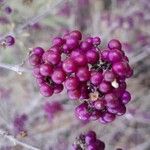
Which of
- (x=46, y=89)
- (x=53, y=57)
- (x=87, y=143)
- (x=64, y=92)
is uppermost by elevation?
(x=53, y=57)

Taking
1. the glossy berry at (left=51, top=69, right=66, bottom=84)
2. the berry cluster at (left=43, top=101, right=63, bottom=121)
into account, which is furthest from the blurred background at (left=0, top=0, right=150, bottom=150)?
the glossy berry at (left=51, top=69, right=66, bottom=84)

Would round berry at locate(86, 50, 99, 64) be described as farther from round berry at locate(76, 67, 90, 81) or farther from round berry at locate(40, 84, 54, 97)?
round berry at locate(40, 84, 54, 97)

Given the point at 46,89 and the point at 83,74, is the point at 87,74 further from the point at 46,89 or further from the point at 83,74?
the point at 46,89

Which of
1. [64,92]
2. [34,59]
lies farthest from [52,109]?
[34,59]

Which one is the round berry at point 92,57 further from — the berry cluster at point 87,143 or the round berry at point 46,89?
the berry cluster at point 87,143

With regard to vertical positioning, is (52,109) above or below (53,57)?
below

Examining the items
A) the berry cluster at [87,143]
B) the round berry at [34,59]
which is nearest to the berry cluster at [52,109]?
the berry cluster at [87,143]
